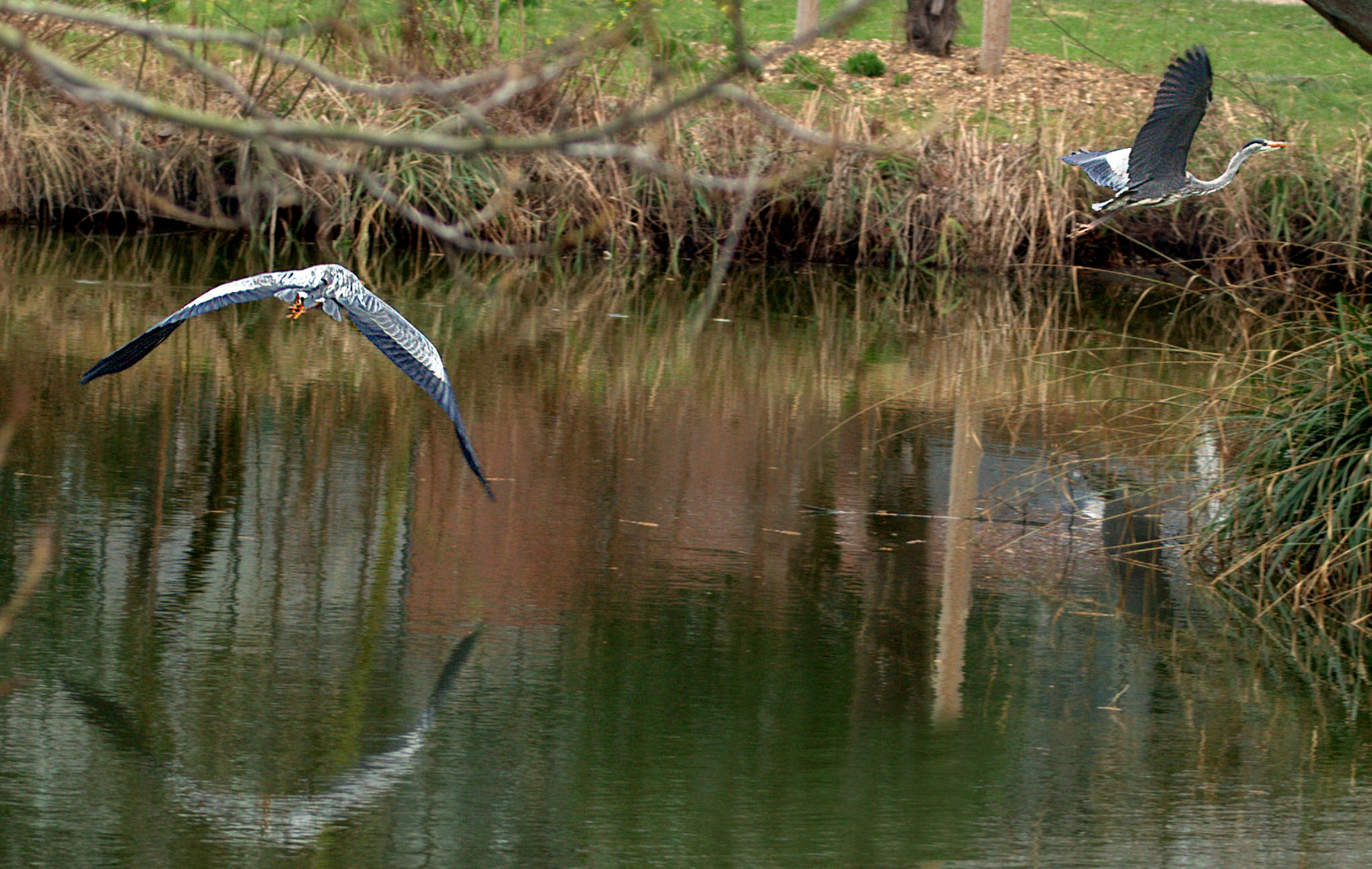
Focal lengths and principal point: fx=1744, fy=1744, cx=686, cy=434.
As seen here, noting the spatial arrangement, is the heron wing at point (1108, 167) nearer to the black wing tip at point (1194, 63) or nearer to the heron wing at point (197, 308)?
the black wing tip at point (1194, 63)

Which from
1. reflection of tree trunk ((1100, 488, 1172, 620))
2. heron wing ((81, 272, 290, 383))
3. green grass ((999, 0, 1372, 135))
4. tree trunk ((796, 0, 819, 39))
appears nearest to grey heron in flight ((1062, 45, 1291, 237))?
reflection of tree trunk ((1100, 488, 1172, 620))

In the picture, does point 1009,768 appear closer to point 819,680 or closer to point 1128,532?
point 819,680

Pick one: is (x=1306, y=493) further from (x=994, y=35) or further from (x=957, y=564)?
(x=994, y=35)

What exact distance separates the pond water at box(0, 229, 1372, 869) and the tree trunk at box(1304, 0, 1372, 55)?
160 cm

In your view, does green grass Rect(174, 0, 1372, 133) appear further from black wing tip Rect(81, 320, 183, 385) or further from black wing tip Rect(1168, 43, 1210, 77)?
black wing tip Rect(81, 320, 183, 385)

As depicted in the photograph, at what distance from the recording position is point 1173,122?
21.4 ft

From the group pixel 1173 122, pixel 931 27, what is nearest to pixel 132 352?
pixel 1173 122

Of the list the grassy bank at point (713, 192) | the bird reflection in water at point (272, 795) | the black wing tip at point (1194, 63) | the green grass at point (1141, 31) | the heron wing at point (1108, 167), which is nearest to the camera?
the bird reflection in water at point (272, 795)

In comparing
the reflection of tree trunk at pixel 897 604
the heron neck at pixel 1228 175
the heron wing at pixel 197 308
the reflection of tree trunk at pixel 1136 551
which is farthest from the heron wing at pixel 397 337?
the heron neck at pixel 1228 175

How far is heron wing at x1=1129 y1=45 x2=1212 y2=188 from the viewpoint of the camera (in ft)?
20.6

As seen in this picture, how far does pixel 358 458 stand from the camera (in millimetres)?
6859

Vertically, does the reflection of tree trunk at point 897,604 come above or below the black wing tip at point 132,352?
below

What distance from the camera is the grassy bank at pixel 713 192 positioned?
42.1 ft

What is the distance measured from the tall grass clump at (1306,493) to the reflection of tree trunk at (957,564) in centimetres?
85
